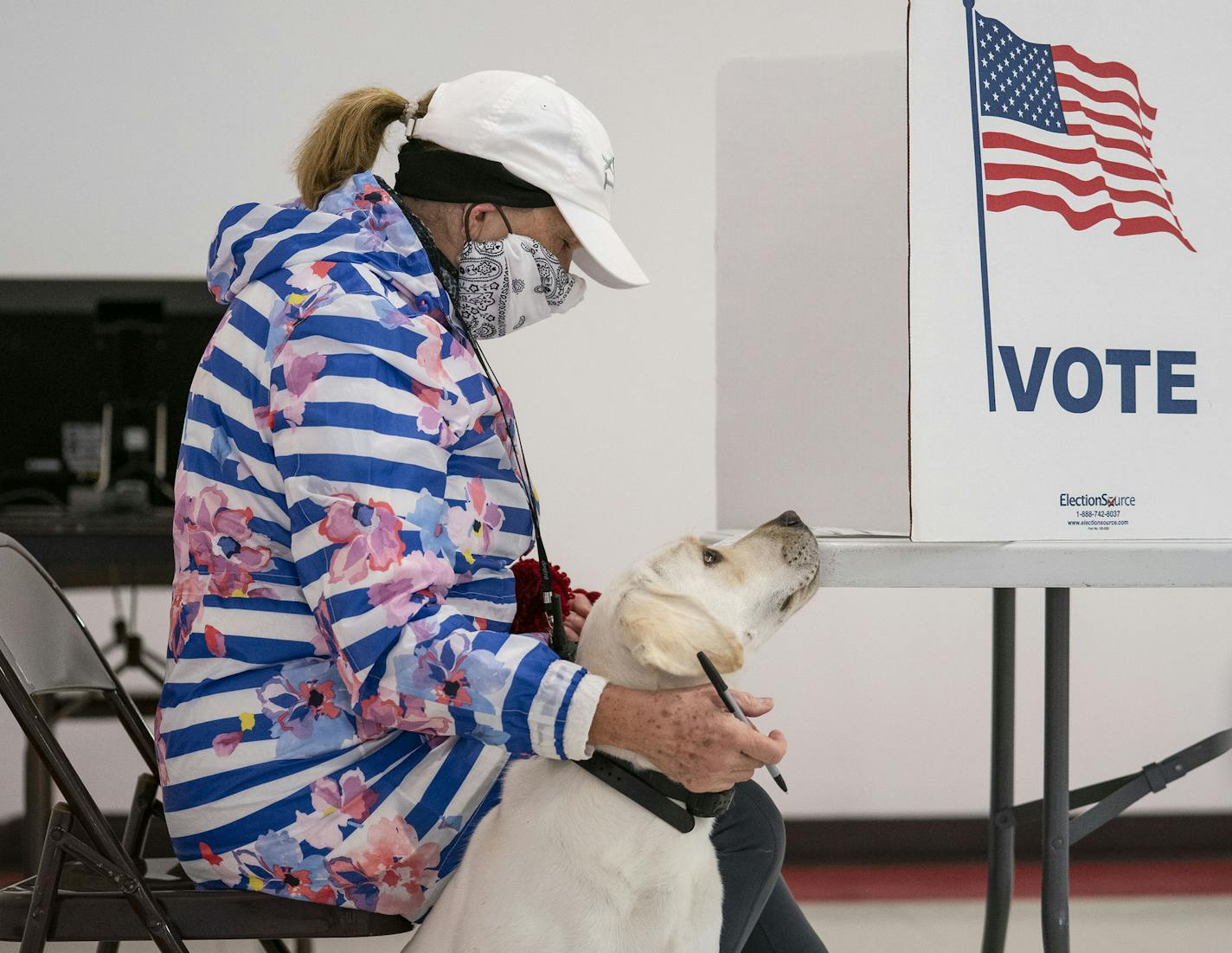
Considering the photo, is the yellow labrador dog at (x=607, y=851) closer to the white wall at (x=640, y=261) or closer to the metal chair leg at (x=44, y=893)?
the metal chair leg at (x=44, y=893)

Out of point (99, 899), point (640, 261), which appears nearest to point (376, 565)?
point (99, 899)

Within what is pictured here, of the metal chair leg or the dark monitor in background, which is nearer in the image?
the metal chair leg

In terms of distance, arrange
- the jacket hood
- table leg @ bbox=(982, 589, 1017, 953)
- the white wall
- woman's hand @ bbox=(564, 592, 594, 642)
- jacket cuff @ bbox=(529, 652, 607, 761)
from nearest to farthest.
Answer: jacket cuff @ bbox=(529, 652, 607, 761) < the jacket hood < woman's hand @ bbox=(564, 592, 594, 642) < table leg @ bbox=(982, 589, 1017, 953) < the white wall

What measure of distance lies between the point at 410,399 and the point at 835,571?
1.60 ft

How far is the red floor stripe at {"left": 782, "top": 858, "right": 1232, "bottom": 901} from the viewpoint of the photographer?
3111mm

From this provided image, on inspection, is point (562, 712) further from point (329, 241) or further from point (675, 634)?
A: point (329, 241)

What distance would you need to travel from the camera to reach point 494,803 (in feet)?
4.24

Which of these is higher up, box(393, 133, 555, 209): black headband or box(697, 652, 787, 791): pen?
box(393, 133, 555, 209): black headband

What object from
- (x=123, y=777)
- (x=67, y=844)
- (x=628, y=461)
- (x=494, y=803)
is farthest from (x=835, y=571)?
(x=123, y=777)

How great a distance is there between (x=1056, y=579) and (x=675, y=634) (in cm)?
40

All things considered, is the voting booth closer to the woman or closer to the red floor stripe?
the woman

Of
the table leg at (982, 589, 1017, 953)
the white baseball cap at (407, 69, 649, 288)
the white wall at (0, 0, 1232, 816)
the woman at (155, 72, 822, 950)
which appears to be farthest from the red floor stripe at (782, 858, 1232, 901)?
the white baseball cap at (407, 69, 649, 288)

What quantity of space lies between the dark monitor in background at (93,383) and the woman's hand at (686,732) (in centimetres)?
225

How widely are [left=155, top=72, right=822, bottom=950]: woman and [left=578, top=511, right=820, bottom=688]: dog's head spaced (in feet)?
0.22
